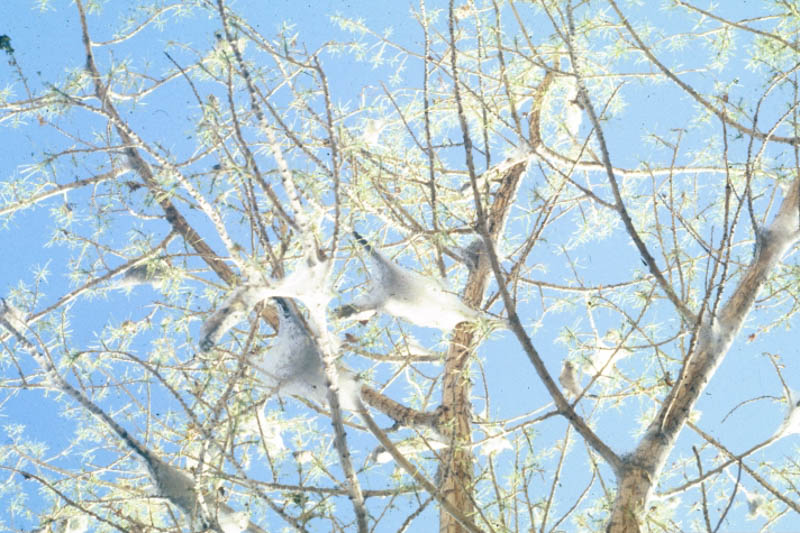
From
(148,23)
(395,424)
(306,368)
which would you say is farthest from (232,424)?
(148,23)

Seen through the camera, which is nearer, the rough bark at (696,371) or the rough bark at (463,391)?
the rough bark at (696,371)

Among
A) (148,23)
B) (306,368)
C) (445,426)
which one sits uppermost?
(148,23)

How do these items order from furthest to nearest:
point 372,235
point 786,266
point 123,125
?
1. point 786,266
2. point 372,235
3. point 123,125

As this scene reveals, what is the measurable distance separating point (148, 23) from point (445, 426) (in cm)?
149

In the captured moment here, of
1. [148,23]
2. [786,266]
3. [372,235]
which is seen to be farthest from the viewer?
[786,266]

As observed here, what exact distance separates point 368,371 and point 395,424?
54cm

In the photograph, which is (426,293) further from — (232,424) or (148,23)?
(148,23)

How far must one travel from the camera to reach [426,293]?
2250 mm

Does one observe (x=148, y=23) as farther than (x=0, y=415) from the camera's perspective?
Yes

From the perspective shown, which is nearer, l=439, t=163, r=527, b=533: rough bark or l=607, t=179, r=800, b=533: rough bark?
l=607, t=179, r=800, b=533: rough bark

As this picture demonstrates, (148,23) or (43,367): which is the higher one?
(148,23)

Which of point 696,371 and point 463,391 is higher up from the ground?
point 463,391

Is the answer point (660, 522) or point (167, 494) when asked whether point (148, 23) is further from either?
point (660, 522)

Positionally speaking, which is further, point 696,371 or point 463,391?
point 463,391
